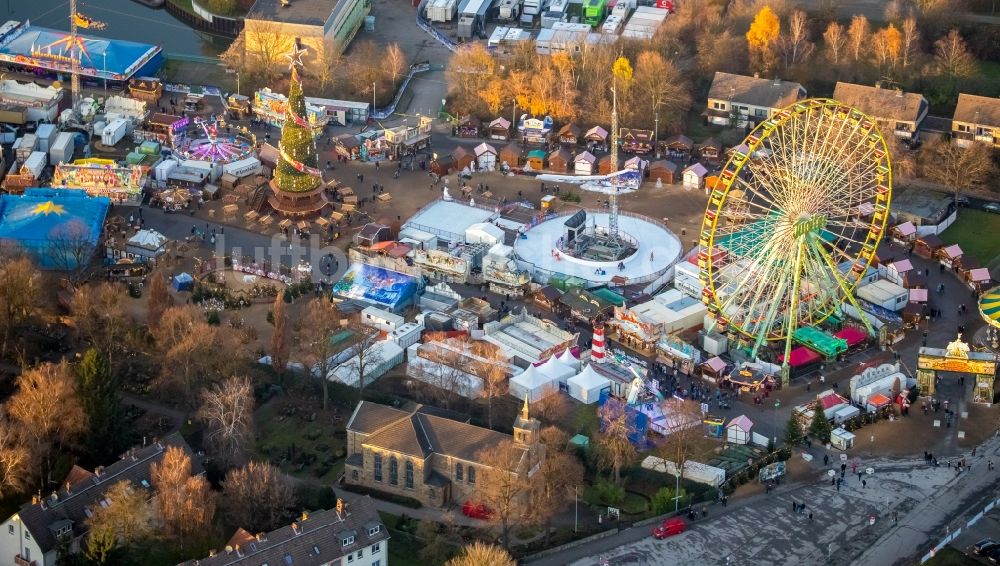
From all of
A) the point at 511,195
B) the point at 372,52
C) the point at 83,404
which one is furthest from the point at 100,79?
the point at 83,404

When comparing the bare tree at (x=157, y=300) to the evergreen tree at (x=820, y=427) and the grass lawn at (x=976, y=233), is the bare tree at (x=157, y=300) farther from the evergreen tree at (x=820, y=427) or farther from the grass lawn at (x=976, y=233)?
the grass lawn at (x=976, y=233)

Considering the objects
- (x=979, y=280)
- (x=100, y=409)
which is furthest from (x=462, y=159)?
(x=100, y=409)

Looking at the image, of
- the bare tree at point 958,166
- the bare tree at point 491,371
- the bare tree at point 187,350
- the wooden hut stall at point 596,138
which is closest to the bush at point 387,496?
the bare tree at point 491,371

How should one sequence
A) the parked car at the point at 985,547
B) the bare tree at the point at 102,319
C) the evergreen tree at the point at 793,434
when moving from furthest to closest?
the bare tree at the point at 102,319
the evergreen tree at the point at 793,434
the parked car at the point at 985,547

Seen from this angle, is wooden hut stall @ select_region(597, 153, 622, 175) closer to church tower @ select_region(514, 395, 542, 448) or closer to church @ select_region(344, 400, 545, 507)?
church @ select_region(344, 400, 545, 507)

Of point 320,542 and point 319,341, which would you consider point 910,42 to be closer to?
point 319,341

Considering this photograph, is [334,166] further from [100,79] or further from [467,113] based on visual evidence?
[100,79]
